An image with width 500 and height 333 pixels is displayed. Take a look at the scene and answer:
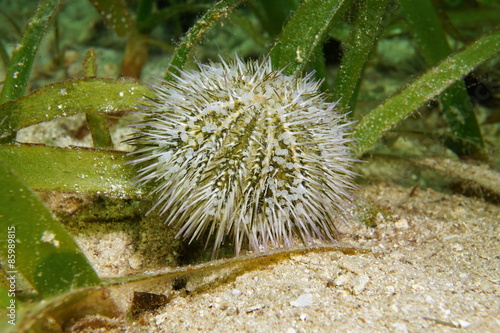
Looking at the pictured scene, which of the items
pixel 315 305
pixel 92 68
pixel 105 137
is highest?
pixel 92 68

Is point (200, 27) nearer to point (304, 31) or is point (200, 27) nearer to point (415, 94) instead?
point (304, 31)

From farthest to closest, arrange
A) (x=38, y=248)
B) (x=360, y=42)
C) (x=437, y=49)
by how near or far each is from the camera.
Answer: (x=437, y=49)
(x=360, y=42)
(x=38, y=248)

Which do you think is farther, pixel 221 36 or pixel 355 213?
pixel 221 36

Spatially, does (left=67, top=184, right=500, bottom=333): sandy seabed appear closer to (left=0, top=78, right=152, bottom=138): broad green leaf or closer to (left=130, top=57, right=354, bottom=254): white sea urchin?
(left=130, top=57, right=354, bottom=254): white sea urchin

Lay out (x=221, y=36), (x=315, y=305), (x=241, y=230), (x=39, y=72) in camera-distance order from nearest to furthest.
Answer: (x=315, y=305), (x=241, y=230), (x=39, y=72), (x=221, y=36)

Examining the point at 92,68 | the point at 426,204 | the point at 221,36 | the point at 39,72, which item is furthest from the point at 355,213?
the point at 39,72

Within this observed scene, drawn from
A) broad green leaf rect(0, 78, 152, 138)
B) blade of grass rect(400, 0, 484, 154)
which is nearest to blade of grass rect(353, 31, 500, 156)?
blade of grass rect(400, 0, 484, 154)

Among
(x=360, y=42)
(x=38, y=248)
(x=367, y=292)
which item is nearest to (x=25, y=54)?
(x=38, y=248)

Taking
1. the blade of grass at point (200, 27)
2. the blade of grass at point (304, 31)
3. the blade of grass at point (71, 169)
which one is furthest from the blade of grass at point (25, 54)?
the blade of grass at point (304, 31)

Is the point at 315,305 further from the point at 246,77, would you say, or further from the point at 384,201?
the point at 384,201
